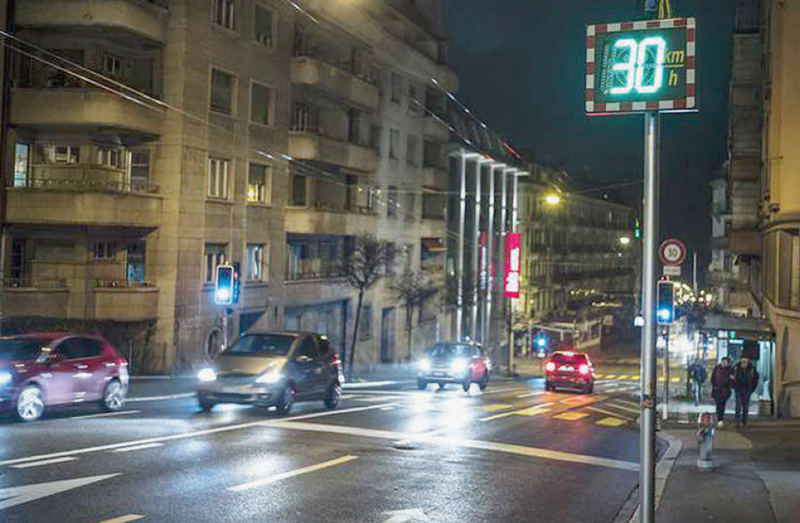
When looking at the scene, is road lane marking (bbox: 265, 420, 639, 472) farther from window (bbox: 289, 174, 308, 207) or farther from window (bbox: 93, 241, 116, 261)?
window (bbox: 289, 174, 308, 207)

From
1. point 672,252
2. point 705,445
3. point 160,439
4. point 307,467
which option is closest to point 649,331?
point 307,467

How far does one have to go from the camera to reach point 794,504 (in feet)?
37.4

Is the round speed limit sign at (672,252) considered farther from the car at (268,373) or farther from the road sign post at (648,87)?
the road sign post at (648,87)

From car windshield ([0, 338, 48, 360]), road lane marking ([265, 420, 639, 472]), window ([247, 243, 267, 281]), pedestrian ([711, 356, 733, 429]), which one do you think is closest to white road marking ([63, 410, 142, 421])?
car windshield ([0, 338, 48, 360])

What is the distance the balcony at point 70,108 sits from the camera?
32.2 metres

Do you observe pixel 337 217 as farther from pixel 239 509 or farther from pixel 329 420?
pixel 239 509

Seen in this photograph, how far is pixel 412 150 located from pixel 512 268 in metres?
9.07

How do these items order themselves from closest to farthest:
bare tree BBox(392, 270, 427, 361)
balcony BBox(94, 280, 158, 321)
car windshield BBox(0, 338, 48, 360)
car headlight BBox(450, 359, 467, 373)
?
car windshield BBox(0, 338, 48, 360), car headlight BBox(450, 359, 467, 373), balcony BBox(94, 280, 158, 321), bare tree BBox(392, 270, 427, 361)

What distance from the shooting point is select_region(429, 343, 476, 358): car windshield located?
33219 millimetres

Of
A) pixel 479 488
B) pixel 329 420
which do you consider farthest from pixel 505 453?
pixel 329 420

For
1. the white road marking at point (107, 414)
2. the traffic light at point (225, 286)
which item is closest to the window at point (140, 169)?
the traffic light at point (225, 286)

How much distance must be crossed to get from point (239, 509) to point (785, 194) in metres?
21.5

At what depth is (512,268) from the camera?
59156 mm

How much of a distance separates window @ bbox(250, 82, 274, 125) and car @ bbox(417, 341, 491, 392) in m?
13.2
